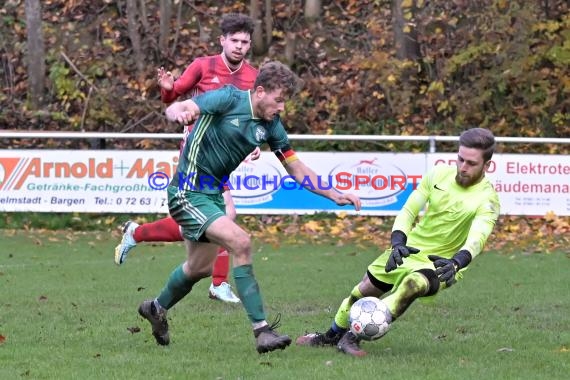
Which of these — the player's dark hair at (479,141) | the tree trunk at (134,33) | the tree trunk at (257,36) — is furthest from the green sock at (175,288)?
the tree trunk at (257,36)

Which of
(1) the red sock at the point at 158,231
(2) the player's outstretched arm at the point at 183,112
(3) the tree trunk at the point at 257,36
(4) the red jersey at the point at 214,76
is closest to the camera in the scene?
(2) the player's outstretched arm at the point at 183,112

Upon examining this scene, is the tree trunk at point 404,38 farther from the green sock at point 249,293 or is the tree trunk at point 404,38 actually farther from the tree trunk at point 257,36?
the green sock at point 249,293

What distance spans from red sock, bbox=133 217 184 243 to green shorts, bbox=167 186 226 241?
6.22 feet

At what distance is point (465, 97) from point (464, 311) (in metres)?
11.3

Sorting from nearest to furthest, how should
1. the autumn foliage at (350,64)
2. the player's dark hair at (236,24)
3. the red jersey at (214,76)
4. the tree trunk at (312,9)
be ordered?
the player's dark hair at (236,24)
the red jersey at (214,76)
the autumn foliage at (350,64)
the tree trunk at (312,9)

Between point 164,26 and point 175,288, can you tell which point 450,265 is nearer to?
point 175,288

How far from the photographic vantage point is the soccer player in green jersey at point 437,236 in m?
6.96

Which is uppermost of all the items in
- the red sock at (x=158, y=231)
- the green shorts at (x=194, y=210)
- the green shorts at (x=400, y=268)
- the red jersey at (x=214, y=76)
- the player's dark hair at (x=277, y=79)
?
the player's dark hair at (x=277, y=79)

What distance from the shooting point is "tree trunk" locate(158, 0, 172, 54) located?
73.4ft

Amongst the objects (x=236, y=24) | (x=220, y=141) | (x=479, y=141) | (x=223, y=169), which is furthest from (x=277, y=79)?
(x=236, y=24)

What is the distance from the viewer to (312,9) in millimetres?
22906

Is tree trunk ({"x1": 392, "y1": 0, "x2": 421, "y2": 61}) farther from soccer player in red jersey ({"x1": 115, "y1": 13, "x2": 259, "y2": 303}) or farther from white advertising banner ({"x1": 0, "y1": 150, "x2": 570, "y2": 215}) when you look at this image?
soccer player in red jersey ({"x1": 115, "y1": 13, "x2": 259, "y2": 303})

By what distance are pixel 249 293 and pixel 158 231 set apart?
93.6 inches

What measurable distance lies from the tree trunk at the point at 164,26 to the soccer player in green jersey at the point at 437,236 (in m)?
15.4
